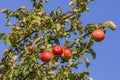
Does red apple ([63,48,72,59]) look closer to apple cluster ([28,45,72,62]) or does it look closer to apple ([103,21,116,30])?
apple cluster ([28,45,72,62])

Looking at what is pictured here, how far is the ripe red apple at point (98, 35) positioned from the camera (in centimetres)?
600

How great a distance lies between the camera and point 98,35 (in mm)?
5930

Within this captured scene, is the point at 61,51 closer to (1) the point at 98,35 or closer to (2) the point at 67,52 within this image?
(2) the point at 67,52

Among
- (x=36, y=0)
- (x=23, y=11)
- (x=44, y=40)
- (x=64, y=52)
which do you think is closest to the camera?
(x=64, y=52)

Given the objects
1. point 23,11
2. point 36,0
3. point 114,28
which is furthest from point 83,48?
point 36,0

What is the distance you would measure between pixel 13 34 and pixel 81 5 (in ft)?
4.54

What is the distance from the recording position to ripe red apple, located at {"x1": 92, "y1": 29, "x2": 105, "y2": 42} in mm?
6003

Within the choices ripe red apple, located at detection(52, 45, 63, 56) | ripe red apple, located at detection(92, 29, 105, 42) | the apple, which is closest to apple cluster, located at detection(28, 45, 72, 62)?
ripe red apple, located at detection(52, 45, 63, 56)

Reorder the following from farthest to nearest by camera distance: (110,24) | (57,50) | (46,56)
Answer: (57,50) < (46,56) < (110,24)

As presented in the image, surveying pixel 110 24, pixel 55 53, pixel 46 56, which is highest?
pixel 110 24

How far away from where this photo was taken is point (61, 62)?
7.20 meters

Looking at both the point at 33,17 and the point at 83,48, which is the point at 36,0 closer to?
the point at 33,17

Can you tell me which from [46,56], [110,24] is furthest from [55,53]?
[110,24]

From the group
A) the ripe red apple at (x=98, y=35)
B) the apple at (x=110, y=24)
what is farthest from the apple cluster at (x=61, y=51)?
the apple at (x=110, y=24)
